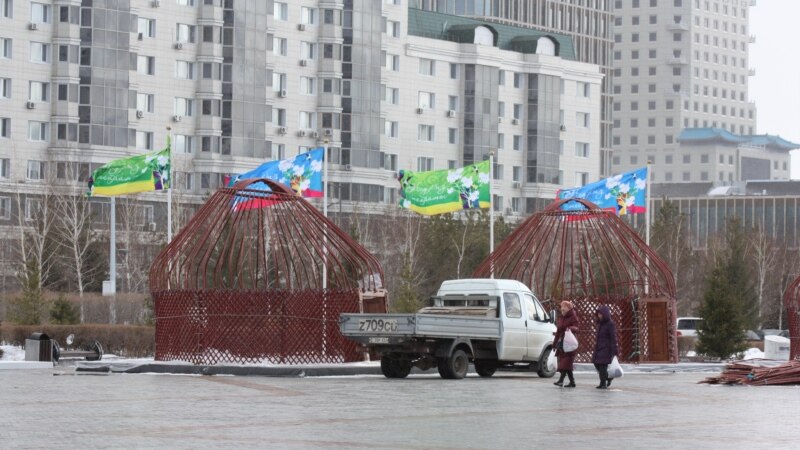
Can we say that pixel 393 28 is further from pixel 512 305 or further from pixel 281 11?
pixel 512 305

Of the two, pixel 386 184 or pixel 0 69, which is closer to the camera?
pixel 0 69

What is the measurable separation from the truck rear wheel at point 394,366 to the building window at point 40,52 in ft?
205

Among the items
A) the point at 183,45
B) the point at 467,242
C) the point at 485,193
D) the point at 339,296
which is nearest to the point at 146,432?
the point at 339,296

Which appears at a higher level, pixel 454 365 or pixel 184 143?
pixel 184 143

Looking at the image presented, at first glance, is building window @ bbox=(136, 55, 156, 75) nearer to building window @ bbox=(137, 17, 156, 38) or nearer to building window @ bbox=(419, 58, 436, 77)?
building window @ bbox=(137, 17, 156, 38)

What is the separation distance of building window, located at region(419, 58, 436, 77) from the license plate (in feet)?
264

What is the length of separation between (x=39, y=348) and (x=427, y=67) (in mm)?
74821

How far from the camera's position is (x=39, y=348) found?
38.4 m

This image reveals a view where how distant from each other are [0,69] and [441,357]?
62.4 meters

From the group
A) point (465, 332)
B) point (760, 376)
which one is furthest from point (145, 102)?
point (760, 376)

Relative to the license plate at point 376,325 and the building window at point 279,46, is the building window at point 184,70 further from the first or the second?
the license plate at point 376,325

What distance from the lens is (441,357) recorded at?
31250 mm

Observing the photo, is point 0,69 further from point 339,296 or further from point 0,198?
point 339,296

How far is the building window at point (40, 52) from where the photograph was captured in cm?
8944
